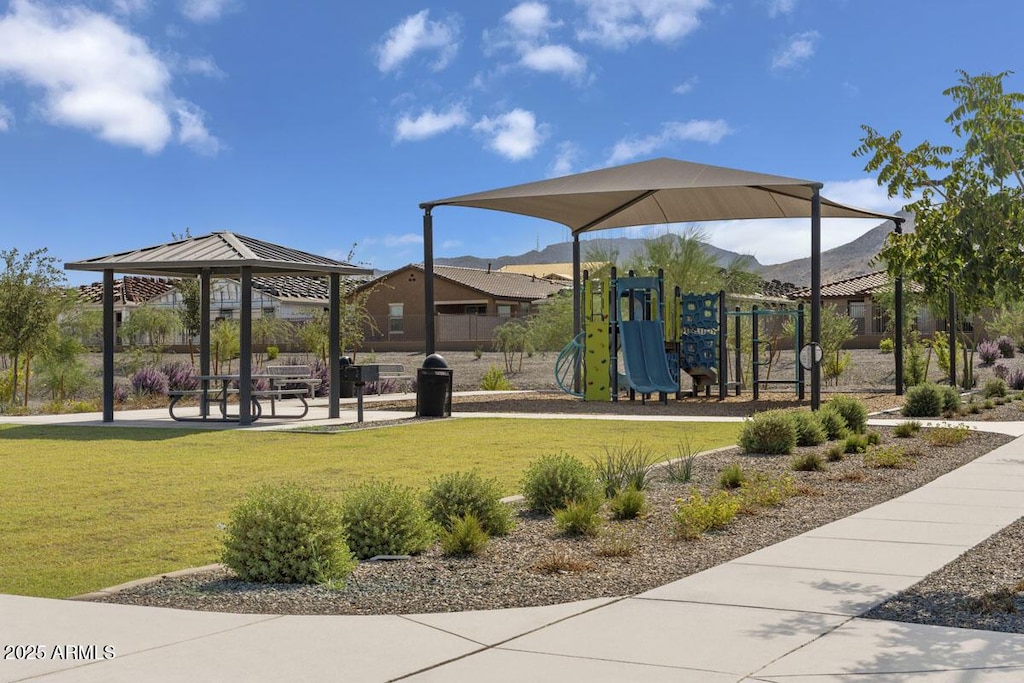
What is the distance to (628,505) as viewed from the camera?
892 centimetres

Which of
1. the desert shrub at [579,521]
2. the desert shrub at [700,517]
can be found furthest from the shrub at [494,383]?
the desert shrub at [579,521]

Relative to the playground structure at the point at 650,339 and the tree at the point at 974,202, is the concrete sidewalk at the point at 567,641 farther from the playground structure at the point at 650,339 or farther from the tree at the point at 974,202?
the playground structure at the point at 650,339

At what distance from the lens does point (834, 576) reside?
6754mm

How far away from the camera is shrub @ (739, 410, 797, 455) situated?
13547mm

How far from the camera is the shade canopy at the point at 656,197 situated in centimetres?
2103

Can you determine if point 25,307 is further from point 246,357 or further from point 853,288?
point 853,288

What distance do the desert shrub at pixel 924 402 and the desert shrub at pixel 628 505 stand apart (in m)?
11.8

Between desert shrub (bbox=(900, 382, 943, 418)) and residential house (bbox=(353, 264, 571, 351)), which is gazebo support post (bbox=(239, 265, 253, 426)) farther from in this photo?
residential house (bbox=(353, 264, 571, 351))

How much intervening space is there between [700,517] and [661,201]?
19.8 meters

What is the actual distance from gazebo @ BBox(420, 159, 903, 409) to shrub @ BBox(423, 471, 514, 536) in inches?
479

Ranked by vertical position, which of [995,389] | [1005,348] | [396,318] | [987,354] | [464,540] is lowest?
[464,540]

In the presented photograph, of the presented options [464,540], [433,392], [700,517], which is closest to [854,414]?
[433,392]

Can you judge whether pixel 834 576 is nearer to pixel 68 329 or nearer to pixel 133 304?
pixel 68 329

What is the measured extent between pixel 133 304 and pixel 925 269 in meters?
67.8
